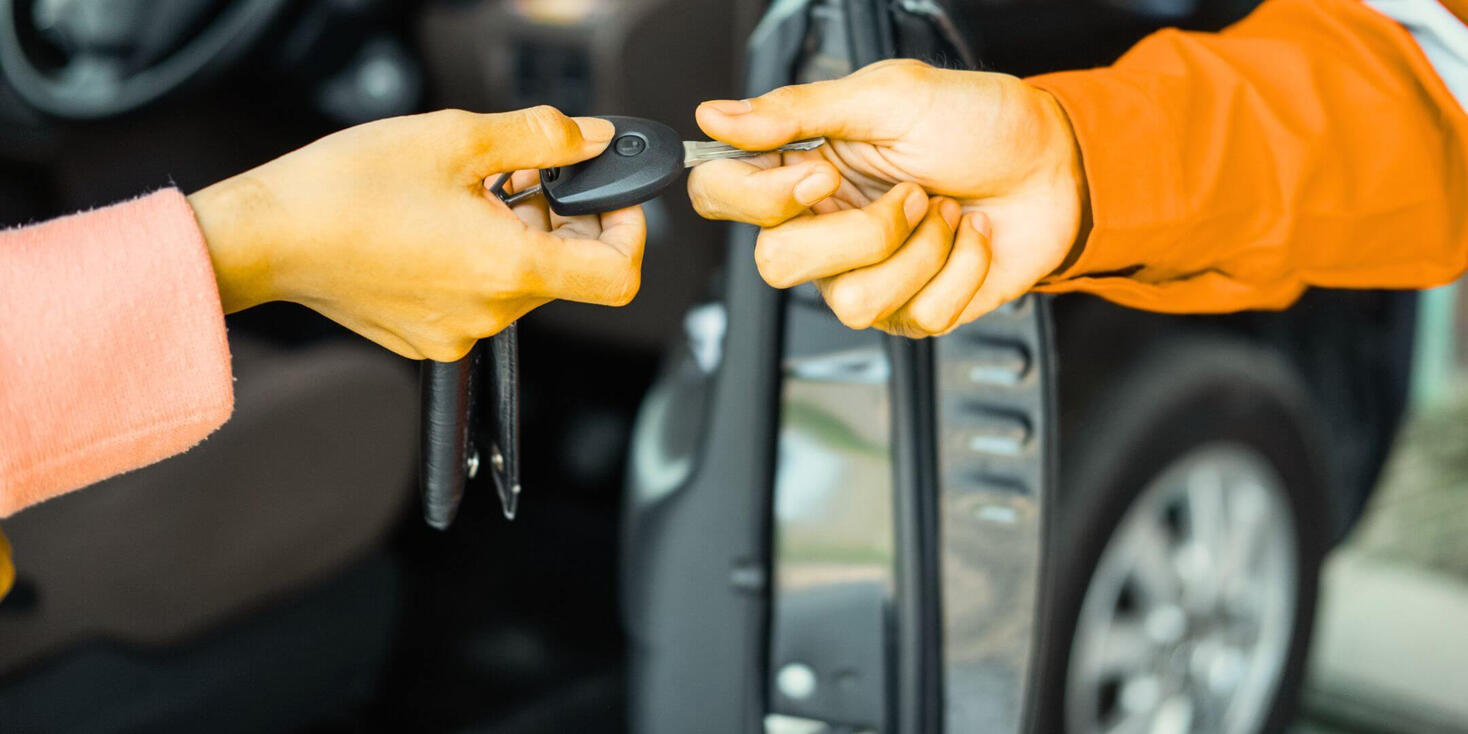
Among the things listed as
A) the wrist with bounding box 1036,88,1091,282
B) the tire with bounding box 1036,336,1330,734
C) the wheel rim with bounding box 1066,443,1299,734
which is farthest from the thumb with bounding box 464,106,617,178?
the wheel rim with bounding box 1066,443,1299,734

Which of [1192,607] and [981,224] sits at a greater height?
[981,224]

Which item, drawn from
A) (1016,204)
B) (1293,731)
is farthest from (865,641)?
(1293,731)

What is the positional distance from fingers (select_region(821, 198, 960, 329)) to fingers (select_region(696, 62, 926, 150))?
0.07 m

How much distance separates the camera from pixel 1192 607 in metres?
1.66

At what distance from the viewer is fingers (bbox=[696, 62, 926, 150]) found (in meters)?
0.76

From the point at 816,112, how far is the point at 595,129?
5.7 inches

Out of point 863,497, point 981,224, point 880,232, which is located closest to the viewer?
point 880,232

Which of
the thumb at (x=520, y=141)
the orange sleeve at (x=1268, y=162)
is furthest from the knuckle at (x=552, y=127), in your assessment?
the orange sleeve at (x=1268, y=162)

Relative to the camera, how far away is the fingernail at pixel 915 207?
792mm

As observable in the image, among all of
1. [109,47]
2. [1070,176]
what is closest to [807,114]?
[1070,176]

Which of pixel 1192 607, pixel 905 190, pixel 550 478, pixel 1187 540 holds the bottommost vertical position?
pixel 550 478

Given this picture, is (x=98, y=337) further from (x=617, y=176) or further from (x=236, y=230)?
(x=617, y=176)

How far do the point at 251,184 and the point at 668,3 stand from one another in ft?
5.06

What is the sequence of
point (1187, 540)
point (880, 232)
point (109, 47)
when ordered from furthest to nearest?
point (109, 47)
point (1187, 540)
point (880, 232)
